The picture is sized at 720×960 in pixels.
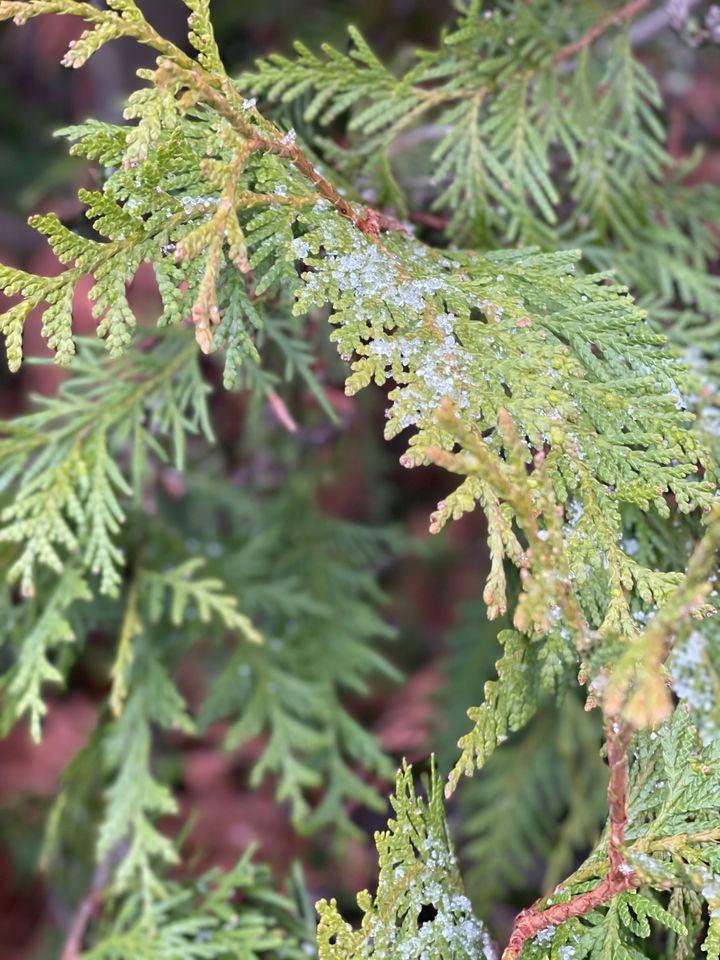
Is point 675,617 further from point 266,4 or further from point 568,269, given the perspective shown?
point 266,4

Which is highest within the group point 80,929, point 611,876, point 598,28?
point 598,28

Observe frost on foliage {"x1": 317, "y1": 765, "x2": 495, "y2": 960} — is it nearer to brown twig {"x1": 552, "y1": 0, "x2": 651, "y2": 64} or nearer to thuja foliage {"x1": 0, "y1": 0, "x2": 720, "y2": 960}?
thuja foliage {"x1": 0, "y1": 0, "x2": 720, "y2": 960}

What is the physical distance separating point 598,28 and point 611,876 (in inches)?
54.0

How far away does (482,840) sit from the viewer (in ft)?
6.79

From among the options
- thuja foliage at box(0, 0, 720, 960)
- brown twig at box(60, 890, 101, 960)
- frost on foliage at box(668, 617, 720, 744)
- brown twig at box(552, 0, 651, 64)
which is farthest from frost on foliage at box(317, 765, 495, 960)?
brown twig at box(552, 0, 651, 64)

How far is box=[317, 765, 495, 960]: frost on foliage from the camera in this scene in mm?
1053

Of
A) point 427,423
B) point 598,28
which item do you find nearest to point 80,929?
point 427,423

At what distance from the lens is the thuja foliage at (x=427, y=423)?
0.99 metres

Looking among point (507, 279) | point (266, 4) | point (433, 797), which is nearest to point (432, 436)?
point (507, 279)

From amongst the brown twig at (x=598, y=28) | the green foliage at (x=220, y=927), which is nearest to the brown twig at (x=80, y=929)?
the green foliage at (x=220, y=927)

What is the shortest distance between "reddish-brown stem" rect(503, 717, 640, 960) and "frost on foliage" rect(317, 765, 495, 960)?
0.10 m

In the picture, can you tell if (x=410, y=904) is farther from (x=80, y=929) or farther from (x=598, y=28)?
(x=598, y=28)

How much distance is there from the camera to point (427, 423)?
1.01 metres

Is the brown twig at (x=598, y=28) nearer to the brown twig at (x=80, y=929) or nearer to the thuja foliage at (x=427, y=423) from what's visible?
the thuja foliage at (x=427, y=423)
